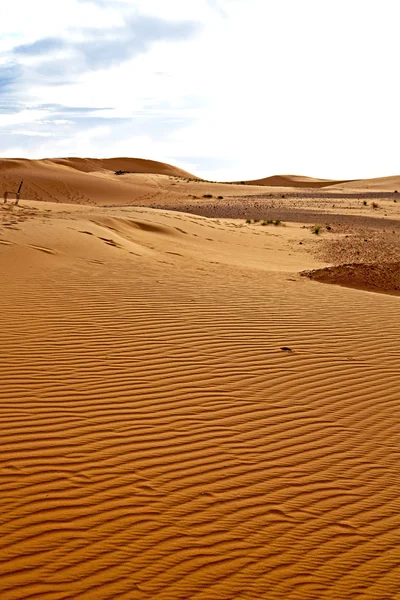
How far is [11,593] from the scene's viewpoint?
10.6 feet

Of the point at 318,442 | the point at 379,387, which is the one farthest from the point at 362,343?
the point at 318,442

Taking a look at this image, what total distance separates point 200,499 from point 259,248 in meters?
17.4

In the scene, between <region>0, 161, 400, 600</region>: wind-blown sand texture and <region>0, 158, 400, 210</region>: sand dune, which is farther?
<region>0, 158, 400, 210</region>: sand dune

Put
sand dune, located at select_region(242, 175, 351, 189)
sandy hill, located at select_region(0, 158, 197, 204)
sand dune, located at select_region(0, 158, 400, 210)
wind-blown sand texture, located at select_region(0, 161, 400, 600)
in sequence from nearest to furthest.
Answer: wind-blown sand texture, located at select_region(0, 161, 400, 600), sand dune, located at select_region(0, 158, 400, 210), sandy hill, located at select_region(0, 158, 197, 204), sand dune, located at select_region(242, 175, 351, 189)

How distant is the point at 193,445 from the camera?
16.5 feet

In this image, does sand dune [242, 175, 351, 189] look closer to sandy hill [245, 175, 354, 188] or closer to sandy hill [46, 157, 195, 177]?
sandy hill [245, 175, 354, 188]

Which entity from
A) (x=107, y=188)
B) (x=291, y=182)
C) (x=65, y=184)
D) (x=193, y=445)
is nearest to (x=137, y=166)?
(x=291, y=182)

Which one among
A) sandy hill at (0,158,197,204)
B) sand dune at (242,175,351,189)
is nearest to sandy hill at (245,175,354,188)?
sand dune at (242,175,351,189)

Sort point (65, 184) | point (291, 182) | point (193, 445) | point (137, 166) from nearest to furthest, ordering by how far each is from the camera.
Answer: point (193, 445), point (65, 184), point (137, 166), point (291, 182)

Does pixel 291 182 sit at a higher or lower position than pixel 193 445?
higher

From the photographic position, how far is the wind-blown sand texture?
3.58 m

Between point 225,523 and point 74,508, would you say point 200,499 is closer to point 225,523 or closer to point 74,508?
point 225,523

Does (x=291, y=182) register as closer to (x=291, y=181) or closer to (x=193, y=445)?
(x=291, y=181)

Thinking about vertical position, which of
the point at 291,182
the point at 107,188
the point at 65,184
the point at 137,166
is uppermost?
the point at 137,166
